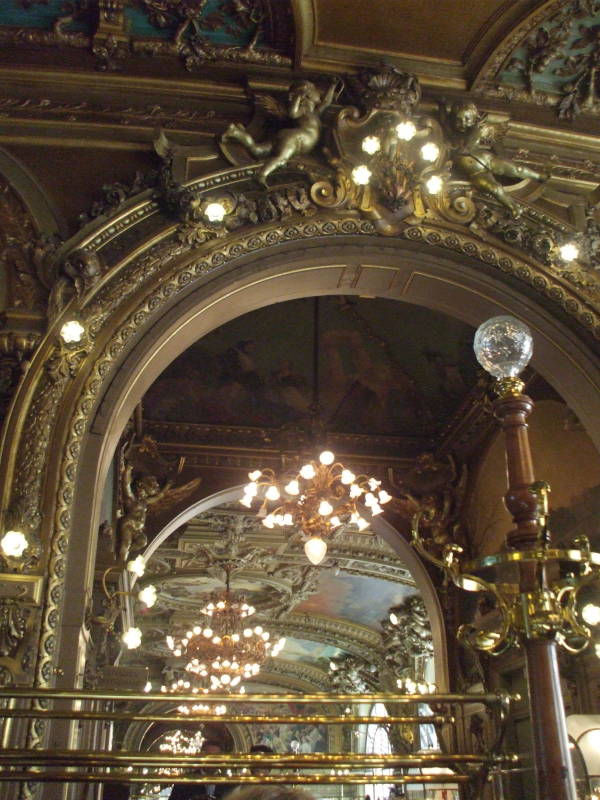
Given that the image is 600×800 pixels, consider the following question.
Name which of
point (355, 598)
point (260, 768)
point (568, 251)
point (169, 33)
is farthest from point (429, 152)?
point (355, 598)

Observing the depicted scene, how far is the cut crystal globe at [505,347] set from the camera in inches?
107

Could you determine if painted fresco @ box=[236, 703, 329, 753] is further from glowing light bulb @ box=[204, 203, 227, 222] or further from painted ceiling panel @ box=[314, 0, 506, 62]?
painted ceiling panel @ box=[314, 0, 506, 62]

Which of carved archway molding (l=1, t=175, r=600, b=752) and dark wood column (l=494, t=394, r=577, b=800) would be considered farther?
carved archway molding (l=1, t=175, r=600, b=752)

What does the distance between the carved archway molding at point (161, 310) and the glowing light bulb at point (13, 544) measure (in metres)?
0.15

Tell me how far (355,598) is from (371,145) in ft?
44.5

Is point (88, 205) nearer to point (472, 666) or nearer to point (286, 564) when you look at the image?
point (472, 666)

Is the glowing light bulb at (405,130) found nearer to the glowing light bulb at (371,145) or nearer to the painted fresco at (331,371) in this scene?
the glowing light bulb at (371,145)

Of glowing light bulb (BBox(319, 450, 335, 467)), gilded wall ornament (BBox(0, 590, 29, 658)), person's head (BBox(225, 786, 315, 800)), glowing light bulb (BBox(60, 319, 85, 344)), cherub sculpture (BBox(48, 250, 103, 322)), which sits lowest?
person's head (BBox(225, 786, 315, 800))

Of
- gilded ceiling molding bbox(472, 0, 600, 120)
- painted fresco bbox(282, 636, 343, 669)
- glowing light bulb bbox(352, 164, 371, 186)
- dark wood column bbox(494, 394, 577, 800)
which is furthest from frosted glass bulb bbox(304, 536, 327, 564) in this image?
painted fresco bbox(282, 636, 343, 669)

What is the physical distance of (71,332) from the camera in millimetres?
5543

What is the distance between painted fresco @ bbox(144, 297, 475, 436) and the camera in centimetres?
1051

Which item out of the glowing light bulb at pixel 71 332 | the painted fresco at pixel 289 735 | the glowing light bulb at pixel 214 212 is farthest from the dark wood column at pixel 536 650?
the painted fresco at pixel 289 735

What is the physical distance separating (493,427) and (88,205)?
231 inches

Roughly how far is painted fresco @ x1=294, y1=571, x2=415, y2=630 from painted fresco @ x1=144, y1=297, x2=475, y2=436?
6566 mm
